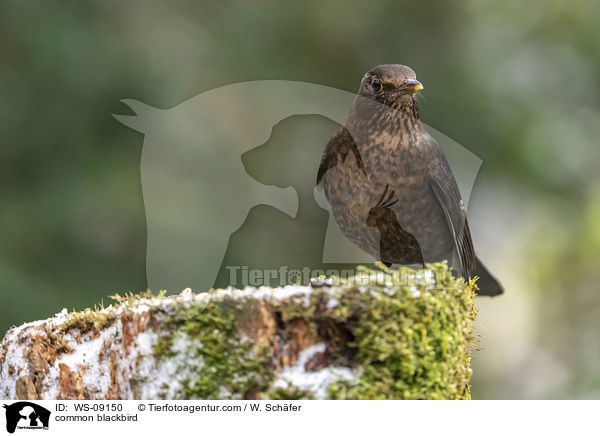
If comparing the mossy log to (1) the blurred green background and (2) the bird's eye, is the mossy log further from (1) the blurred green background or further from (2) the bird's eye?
(1) the blurred green background

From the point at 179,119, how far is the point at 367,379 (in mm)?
4336

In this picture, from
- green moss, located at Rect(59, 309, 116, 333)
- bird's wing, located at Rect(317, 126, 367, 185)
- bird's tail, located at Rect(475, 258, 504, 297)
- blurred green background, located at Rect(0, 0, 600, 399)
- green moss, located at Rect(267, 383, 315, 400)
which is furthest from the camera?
blurred green background, located at Rect(0, 0, 600, 399)

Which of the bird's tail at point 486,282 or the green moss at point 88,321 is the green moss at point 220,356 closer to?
the green moss at point 88,321

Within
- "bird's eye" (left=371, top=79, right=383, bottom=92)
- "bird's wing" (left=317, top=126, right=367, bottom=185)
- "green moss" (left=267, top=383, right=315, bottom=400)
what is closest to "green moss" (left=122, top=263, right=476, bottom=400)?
"green moss" (left=267, top=383, right=315, bottom=400)

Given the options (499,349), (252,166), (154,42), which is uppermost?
(154,42)

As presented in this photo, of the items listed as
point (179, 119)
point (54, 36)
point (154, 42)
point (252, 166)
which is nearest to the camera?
point (252, 166)

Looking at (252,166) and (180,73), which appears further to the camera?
(180,73)

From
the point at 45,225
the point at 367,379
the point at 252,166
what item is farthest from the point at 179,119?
the point at 367,379

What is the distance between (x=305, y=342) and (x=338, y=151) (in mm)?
1826

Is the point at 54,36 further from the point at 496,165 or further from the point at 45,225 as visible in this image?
the point at 496,165

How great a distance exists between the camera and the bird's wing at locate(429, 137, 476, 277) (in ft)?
11.8

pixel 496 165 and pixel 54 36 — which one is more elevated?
pixel 54 36

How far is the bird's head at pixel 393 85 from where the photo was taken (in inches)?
141

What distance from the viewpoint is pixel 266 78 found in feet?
23.0
